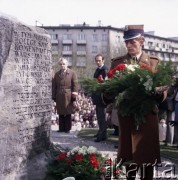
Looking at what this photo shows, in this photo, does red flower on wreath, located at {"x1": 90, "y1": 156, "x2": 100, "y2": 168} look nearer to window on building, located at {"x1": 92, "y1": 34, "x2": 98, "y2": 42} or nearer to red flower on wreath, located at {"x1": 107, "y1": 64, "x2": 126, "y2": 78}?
red flower on wreath, located at {"x1": 107, "y1": 64, "x2": 126, "y2": 78}

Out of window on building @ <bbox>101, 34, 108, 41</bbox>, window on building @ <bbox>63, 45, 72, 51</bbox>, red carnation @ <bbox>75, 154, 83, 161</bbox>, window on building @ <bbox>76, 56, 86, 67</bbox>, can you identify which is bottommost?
red carnation @ <bbox>75, 154, 83, 161</bbox>

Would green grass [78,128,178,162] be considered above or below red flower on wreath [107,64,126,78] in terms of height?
below

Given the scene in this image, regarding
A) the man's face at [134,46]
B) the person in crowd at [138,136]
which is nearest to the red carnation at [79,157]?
the person in crowd at [138,136]

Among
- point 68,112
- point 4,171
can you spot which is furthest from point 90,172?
point 68,112

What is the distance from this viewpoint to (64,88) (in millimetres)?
9242

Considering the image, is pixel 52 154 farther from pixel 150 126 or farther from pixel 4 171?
pixel 150 126

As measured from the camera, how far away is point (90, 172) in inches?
182

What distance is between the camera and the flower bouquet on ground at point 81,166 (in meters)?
4.62

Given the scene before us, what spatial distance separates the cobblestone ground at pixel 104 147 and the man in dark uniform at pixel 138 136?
0.92 meters

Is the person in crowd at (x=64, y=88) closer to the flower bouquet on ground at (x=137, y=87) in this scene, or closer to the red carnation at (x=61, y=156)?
the red carnation at (x=61, y=156)

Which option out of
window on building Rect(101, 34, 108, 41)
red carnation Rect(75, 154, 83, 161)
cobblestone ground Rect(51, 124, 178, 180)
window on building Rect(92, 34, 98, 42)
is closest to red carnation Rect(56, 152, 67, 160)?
red carnation Rect(75, 154, 83, 161)

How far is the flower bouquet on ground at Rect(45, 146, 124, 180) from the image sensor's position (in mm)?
4625

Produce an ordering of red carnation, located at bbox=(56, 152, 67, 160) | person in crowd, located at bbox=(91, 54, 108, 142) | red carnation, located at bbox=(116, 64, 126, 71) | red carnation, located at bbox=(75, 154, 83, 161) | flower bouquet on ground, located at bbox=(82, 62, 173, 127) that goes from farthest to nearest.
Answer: person in crowd, located at bbox=(91, 54, 108, 142)
red carnation, located at bbox=(56, 152, 67, 160)
red carnation, located at bbox=(75, 154, 83, 161)
red carnation, located at bbox=(116, 64, 126, 71)
flower bouquet on ground, located at bbox=(82, 62, 173, 127)

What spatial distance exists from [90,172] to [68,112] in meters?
4.78
